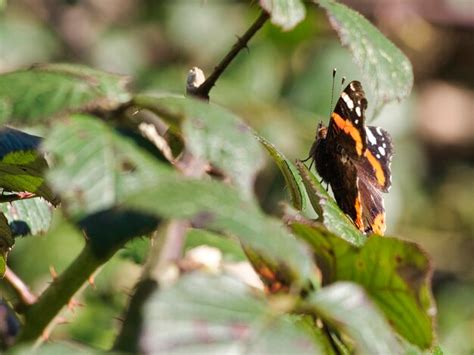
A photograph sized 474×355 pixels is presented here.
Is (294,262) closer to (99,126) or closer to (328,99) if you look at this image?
(99,126)

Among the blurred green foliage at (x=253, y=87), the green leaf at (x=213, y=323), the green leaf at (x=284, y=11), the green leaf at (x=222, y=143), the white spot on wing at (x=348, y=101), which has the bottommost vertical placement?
the blurred green foliage at (x=253, y=87)

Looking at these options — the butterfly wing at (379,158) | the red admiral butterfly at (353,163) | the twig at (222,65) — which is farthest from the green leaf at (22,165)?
the butterfly wing at (379,158)

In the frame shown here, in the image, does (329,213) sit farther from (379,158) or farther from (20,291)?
(379,158)

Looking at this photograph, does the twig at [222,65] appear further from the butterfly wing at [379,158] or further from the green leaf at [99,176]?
the butterfly wing at [379,158]

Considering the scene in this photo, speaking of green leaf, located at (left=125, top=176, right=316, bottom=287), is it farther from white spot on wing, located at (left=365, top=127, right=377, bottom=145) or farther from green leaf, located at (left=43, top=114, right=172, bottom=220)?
white spot on wing, located at (left=365, top=127, right=377, bottom=145)

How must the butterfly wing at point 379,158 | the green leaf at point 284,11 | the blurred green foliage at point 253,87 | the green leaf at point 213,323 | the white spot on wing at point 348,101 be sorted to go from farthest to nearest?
1. the blurred green foliage at point 253,87
2. the butterfly wing at point 379,158
3. the white spot on wing at point 348,101
4. the green leaf at point 284,11
5. the green leaf at point 213,323

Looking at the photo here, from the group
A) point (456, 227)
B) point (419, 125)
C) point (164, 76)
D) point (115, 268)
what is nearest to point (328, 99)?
point (164, 76)

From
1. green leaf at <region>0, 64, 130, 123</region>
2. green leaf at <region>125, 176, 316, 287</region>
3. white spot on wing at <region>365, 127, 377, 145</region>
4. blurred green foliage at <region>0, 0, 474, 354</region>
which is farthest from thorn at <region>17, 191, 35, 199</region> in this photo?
blurred green foliage at <region>0, 0, 474, 354</region>
